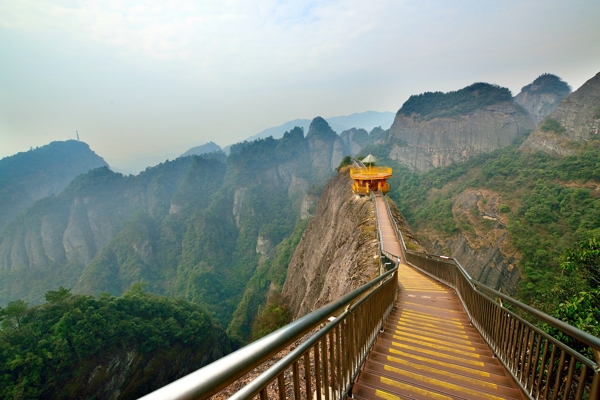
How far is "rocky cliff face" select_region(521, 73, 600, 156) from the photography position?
39.1m

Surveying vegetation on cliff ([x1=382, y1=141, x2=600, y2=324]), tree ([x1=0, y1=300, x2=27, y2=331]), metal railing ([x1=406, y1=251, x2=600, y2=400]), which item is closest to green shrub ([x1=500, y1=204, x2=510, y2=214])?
vegetation on cliff ([x1=382, y1=141, x2=600, y2=324])

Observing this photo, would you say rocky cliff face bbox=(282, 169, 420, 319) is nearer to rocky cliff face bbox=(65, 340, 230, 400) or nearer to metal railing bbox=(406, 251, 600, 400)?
metal railing bbox=(406, 251, 600, 400)

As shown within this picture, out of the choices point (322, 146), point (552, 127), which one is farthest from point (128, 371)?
point (322, 146)

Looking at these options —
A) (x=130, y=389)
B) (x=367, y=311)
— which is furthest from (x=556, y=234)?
(x=130, y=389)

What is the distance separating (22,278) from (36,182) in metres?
85.7

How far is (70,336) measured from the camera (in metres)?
21.0

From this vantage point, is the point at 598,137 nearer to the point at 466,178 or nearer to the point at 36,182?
the point at 466,178

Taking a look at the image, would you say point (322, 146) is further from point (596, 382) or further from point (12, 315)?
point (596, 382)

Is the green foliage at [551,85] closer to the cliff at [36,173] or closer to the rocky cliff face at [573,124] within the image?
the rocky cliff face at [573,124]

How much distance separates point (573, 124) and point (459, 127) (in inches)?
1263

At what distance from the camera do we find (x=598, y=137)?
37.5 metres

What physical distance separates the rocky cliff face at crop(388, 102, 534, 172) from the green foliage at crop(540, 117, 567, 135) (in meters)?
21.0

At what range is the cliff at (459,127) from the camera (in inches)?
2739

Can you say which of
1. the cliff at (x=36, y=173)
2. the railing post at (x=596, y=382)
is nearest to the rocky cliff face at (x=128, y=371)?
the railing post at (x=596, y=382)
